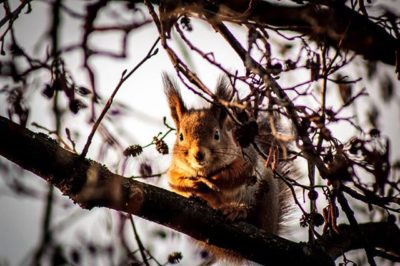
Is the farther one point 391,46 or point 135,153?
point 391,46

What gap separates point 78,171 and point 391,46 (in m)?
1.93

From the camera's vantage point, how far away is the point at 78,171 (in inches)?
88.4

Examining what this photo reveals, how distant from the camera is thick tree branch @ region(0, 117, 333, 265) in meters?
2.15

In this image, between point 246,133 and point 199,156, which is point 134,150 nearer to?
point 246,133

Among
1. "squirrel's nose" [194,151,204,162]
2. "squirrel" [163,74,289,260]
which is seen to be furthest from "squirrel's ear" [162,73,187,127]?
"squirrel's nose" [194,151,204,162]

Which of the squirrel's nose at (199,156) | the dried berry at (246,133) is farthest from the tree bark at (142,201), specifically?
the squirrel's nose at (199,156)

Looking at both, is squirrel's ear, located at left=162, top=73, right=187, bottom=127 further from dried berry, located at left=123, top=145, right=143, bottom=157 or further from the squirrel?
dried berry, located at left=123, top=145, right=143, bottom=157

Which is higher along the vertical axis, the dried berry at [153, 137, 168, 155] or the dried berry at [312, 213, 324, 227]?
the dried berry at [153, 137, 168, 155]

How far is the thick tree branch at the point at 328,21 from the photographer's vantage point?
6.60ft

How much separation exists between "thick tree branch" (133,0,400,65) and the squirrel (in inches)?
22.3

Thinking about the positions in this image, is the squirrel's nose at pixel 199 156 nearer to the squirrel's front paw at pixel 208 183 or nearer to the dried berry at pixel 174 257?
the squirrel's front paw at pixel 208 183

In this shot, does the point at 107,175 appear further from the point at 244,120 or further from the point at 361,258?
the point at 361,258

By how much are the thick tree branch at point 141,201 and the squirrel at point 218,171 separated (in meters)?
0.84

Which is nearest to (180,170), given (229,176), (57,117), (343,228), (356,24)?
(229,176)
